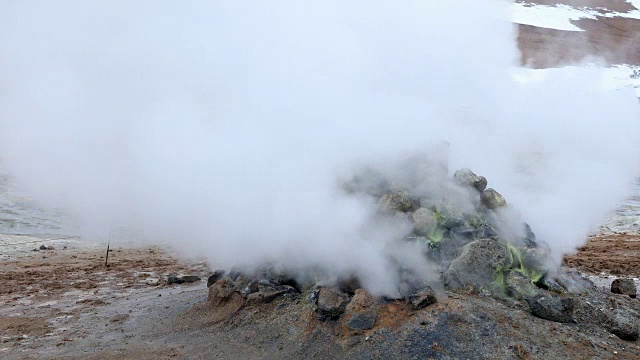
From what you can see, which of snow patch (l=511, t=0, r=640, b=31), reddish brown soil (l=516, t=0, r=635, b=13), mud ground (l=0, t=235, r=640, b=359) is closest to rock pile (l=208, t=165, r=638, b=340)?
mud ground (l=0, t=235, r=640, b=359)

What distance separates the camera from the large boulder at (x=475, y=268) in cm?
432

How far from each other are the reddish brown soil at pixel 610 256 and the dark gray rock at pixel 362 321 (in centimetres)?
413

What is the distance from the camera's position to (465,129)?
21.3ft

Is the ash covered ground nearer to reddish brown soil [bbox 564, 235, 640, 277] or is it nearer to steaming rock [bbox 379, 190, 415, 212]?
steaming rock [bbox 379, 190, 415, 212]

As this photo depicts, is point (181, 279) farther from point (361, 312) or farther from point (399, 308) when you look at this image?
point (399, 308)

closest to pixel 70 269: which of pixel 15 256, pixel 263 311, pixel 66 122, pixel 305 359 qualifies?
pixel 15 256

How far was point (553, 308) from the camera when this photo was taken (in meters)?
4.08

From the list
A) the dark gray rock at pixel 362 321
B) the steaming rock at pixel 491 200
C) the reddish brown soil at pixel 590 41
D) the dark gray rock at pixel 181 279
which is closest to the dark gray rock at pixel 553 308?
the steaming rock at pixel 491 200

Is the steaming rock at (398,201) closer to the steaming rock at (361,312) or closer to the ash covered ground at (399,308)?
the ash covered ground at (399,308)

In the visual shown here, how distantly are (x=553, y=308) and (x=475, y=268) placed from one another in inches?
23.7

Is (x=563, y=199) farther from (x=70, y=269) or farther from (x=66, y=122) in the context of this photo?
(x=66, y=122)

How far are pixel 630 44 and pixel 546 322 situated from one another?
1179 inches

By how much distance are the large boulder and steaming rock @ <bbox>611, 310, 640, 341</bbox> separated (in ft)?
2.78

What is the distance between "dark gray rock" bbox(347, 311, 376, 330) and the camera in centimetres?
404
